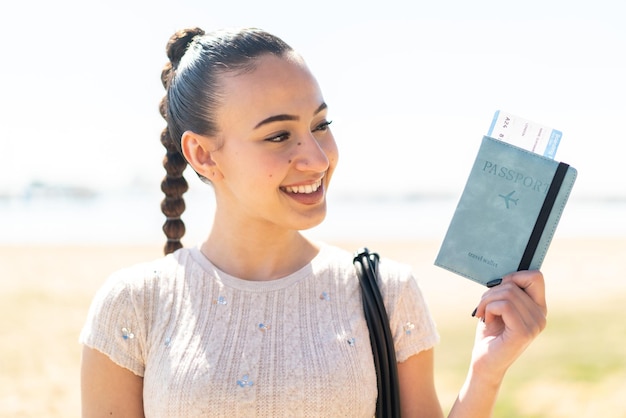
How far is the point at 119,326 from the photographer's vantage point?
206 cm

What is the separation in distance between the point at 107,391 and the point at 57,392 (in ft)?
17.8

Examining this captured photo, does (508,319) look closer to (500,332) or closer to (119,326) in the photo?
(500,332)

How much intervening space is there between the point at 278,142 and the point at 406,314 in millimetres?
599

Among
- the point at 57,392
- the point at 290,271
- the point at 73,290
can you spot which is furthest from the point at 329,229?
the point at 290,271

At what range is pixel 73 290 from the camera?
1095cm

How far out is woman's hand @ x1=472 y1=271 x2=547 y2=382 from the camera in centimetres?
177

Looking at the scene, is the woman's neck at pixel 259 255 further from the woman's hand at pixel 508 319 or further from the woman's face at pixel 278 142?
the woman's hand at pixel 508 319

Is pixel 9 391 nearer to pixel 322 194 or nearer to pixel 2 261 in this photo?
pixel 322 194

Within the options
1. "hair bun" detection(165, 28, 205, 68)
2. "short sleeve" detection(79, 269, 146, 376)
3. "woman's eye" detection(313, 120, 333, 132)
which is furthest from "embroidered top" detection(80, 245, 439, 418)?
"hair bun" detection(165, 28, 205, 68)

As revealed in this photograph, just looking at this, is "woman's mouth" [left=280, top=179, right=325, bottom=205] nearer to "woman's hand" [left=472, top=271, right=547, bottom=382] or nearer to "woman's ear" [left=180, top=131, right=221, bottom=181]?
"woman's ear" [left=180, top=131, right=221, bottom=181]

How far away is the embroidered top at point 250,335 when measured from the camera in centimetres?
194

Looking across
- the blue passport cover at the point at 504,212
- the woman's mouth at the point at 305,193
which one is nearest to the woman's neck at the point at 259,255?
the woman's mouth at the point at 305,193

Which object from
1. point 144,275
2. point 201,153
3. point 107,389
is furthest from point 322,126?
point 107,389

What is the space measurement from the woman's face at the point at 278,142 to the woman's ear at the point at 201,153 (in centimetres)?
6
